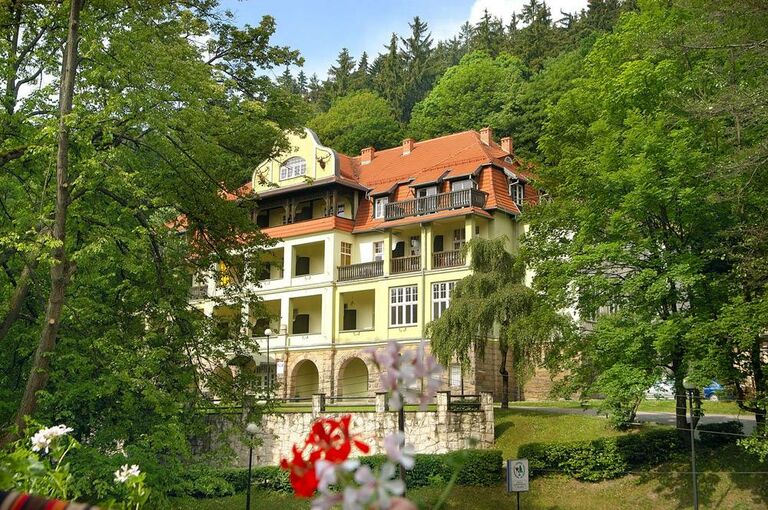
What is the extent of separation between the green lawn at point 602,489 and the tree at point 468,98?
32.9 metres

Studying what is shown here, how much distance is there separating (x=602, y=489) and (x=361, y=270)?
2001 centimetres

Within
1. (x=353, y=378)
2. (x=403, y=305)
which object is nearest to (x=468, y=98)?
(x=403, y=305)

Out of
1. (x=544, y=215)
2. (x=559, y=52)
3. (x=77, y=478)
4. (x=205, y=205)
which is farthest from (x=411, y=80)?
(x=77, y=478)

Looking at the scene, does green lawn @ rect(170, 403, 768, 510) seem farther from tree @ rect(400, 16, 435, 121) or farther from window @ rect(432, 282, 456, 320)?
tree @ rect(400, 16, 435, 121)

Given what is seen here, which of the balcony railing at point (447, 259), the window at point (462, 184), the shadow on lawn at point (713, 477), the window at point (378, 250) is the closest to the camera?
the shadow on lawn at point (713, 477)

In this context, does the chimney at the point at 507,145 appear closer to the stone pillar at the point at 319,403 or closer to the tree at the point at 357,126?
the tree at the point at 357,126

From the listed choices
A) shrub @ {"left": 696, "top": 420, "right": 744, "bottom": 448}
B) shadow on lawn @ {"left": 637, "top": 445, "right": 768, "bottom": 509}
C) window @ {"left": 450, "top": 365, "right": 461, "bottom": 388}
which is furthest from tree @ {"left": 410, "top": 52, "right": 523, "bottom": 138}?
shadow on lawn @ {"left": 637, "top": 445, "right": 768, "bottom": 509}

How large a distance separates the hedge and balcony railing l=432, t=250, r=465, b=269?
14.1m

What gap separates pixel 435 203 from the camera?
39688 millimetres

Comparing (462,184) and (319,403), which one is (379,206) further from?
(319,403)

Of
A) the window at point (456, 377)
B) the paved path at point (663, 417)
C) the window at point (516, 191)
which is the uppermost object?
the window at point (516, 191)

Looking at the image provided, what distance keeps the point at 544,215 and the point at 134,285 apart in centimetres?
1291

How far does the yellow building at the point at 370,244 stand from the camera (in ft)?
127

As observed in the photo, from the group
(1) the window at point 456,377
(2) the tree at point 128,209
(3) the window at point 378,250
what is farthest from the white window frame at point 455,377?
(2) the tree at point 128,209
